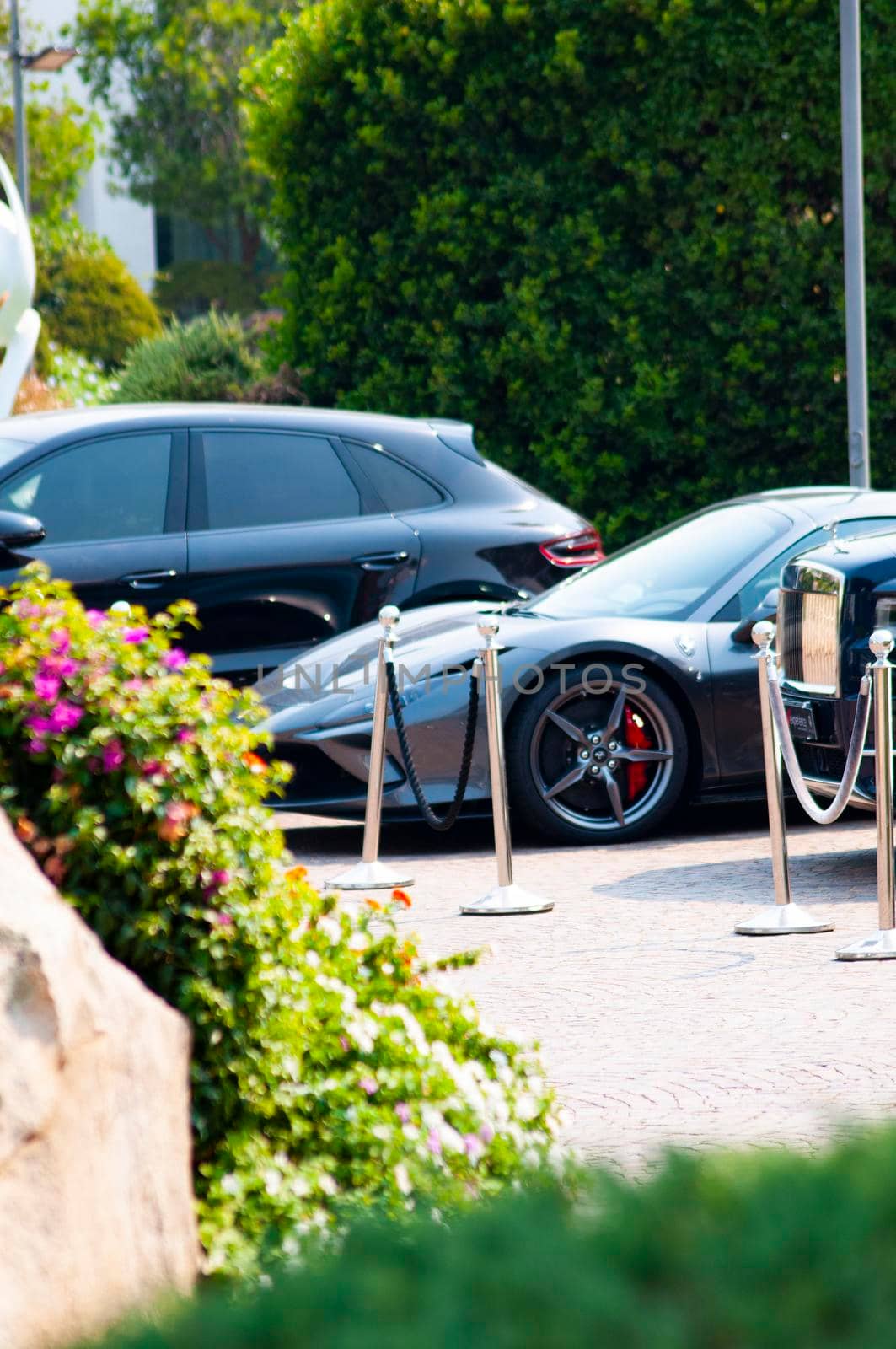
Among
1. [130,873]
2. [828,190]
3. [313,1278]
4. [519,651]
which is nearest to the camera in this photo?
[313,1278]

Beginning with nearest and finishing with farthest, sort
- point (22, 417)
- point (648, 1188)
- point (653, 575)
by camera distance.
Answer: point (648, 1188)
point (653, 575)
point (22, 417)

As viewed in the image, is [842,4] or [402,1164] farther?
[842,4]

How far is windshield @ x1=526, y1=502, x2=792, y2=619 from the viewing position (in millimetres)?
7828

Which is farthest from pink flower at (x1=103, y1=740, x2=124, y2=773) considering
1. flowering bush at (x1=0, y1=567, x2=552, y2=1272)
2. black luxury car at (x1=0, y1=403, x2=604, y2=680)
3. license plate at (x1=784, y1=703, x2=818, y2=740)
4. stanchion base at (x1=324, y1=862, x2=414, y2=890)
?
black luxury car at (x1=0, y1=403, x2=604, y2=680)

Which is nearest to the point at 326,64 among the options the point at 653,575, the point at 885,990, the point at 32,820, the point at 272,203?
the point at 272,203

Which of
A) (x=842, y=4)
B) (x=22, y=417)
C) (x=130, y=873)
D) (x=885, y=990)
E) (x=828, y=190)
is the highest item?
(x=842, y=4)

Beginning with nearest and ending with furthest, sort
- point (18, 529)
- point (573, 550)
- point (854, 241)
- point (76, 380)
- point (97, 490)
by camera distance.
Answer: point (18, 529) → point (97, 490) → point (573, 550) → point (854, 241) → point (76, 380)

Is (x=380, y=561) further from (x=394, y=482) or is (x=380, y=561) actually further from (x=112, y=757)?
(x=112, y=757)

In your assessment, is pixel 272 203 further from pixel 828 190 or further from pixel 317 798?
pixel 317 798

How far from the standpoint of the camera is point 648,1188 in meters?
1.41

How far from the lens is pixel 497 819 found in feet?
21.2

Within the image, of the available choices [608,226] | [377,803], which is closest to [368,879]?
[377,803]

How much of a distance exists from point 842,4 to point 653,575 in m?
6.76

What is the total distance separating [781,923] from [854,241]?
340 inches
